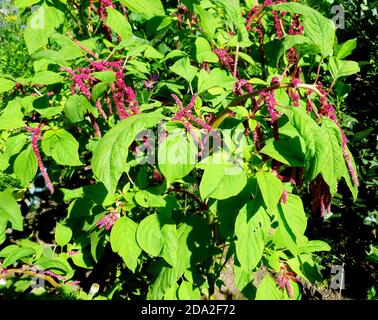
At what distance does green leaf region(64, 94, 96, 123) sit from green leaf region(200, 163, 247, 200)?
412 mm

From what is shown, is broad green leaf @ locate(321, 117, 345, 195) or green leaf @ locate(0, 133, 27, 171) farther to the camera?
green leaf @ locate(0, 133, 27, 171)

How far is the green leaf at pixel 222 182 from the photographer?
1.00m

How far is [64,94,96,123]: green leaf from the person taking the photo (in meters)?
1.09

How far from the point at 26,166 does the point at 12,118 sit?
0.57 feet

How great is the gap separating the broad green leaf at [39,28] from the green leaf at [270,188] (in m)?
0.80

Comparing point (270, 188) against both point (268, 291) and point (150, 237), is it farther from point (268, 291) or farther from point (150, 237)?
point (268, 291)

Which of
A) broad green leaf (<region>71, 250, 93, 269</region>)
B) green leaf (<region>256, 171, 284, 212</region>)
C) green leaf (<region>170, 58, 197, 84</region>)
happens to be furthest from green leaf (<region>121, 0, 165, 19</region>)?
broad green leaf (<region>71, 250, 93, 269</region>)

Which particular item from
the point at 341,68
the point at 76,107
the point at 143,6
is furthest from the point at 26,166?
the point at 341,68

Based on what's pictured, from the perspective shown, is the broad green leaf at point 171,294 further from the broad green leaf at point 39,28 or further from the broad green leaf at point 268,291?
the broad green leaf at point 39,28

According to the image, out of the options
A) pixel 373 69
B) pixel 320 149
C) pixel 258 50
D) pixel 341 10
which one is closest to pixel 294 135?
pixel 320 149

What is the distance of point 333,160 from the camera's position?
917 millimetres

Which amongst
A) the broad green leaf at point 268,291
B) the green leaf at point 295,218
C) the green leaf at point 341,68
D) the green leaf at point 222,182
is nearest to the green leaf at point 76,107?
the green leaf at point 222,182

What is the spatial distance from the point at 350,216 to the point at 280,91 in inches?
63.3

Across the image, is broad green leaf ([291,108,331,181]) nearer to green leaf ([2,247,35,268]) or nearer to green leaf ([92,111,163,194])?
green leaf ([92,111,163,194])
